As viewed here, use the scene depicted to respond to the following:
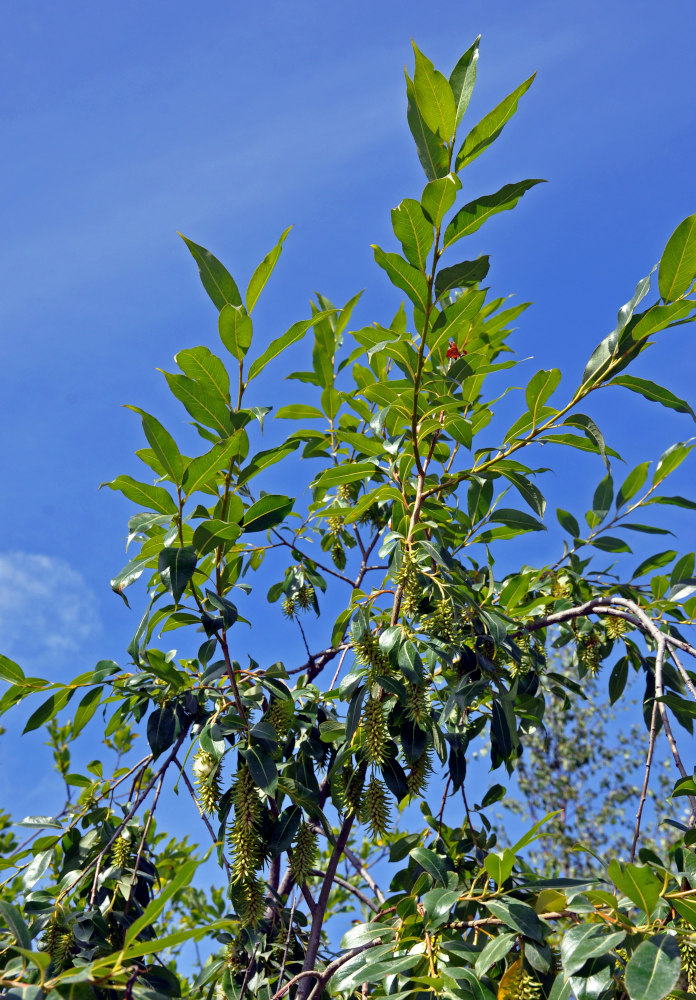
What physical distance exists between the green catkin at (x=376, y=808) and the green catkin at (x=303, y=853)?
8.4 inches

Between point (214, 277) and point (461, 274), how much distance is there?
441mm

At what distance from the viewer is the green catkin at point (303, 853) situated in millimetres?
1612

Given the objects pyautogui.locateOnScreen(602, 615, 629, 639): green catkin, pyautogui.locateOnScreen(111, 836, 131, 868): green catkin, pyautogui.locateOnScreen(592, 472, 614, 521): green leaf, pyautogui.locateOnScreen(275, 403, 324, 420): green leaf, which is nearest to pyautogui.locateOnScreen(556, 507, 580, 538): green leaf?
pyautogui.locateOnScreen(592, 472, 614, 521): green leaf

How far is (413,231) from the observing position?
1362 mm

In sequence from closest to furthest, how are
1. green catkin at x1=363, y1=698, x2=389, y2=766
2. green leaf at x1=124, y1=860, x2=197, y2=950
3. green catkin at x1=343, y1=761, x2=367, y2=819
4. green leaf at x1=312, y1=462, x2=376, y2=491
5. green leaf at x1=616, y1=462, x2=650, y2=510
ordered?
1. green leaf at x1=124, y1=860, x2=197, y2=950
2. green catkin at x1=363, y1=698, x2=389, y2=766
3. green catkin at x1=343, y1=761, x2=367, y2=819
4. green leaf at x1=312, y1=462, x2=376, y2=491
5. green leaf at x1=616, y1=462, x2=650, y2=510

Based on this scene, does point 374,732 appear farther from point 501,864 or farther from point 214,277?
point 214,277

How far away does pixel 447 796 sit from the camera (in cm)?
176

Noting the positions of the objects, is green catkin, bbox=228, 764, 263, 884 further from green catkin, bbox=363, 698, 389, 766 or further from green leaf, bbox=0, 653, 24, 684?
green leaf, bbox=0, 653, 24, 684

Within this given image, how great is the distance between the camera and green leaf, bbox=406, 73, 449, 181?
1350 mm

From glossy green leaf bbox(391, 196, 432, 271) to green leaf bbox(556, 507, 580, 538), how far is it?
1045 mm

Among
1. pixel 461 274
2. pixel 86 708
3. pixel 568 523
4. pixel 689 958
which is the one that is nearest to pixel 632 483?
pixel 568 523

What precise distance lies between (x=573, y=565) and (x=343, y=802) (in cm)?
94

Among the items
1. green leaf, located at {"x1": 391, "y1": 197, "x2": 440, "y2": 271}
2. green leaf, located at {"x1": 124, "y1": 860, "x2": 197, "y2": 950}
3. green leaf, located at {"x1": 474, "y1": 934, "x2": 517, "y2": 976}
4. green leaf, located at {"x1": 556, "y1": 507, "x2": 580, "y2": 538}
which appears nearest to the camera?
green leaf, located at {"x1": 124, "y1": 860, "x2": 197, "y2": 950}

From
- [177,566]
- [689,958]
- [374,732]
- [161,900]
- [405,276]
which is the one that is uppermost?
[405,276]
